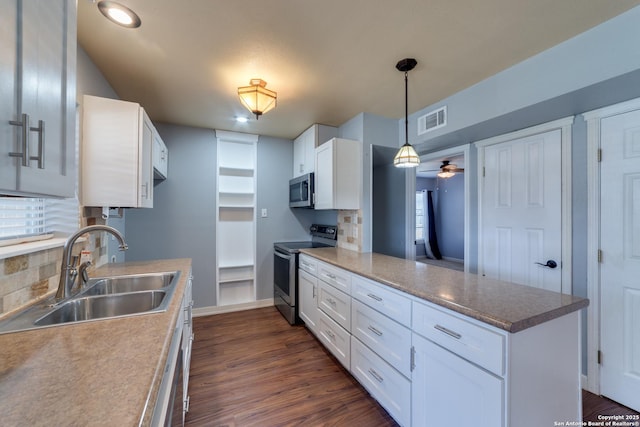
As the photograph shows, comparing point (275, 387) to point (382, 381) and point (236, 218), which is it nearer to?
point (382, 381)

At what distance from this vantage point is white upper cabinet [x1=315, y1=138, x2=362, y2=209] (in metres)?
2.77

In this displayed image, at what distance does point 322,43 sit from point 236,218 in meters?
2.55

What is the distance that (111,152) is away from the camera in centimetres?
168

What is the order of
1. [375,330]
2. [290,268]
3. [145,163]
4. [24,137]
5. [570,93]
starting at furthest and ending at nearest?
[290,268] < [145,163] < [375,330] < [570,93] < [24,137]

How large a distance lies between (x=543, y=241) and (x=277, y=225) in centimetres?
298

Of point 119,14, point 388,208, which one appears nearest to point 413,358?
point 388,208

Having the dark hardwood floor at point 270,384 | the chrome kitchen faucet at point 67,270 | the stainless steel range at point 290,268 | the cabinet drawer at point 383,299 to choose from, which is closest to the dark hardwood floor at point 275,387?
the dark hardwood floor at point 270,384

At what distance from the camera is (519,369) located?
3.45 ft

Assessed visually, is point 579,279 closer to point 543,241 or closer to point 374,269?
point 543,241

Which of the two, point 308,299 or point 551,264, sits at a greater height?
point 551,264

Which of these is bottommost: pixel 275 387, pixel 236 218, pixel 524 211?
pixel 275 387

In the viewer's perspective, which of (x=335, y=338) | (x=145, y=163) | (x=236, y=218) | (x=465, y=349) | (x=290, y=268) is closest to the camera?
(x=465, y=349)

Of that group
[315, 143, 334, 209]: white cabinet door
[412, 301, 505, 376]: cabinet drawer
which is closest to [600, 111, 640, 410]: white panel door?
[412, 301, 505, 376]: cabinet drawer

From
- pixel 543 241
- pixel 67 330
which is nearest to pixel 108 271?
pixel 67 330
